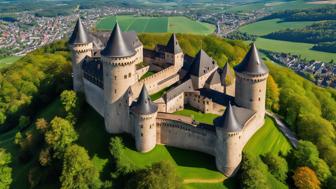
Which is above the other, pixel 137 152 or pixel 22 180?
pixel 137 152

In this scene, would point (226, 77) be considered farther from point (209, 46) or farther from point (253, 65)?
point (209, 46)

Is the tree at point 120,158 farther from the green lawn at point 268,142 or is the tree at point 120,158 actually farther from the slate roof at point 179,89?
the green lawn at point 268,142

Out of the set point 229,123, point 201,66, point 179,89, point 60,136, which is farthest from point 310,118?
point 60,136

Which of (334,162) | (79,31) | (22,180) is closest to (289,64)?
(334,162)

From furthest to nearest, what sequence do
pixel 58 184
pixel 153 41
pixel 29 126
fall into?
pixel 153 41 → pixel 29 126 → pixel 58 184

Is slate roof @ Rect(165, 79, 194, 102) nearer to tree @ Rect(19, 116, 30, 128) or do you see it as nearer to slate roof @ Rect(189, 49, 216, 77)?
slate roof @ Rect(189, 49, 216, 77)

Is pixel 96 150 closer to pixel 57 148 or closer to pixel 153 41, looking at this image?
pixel 57 148

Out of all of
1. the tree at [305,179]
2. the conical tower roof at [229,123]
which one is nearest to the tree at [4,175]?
the conical tower roof at [229,123]

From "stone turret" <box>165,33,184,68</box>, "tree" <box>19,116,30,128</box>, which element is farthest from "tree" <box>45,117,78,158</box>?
"stone turret" <box>165,33,184,68</box>
